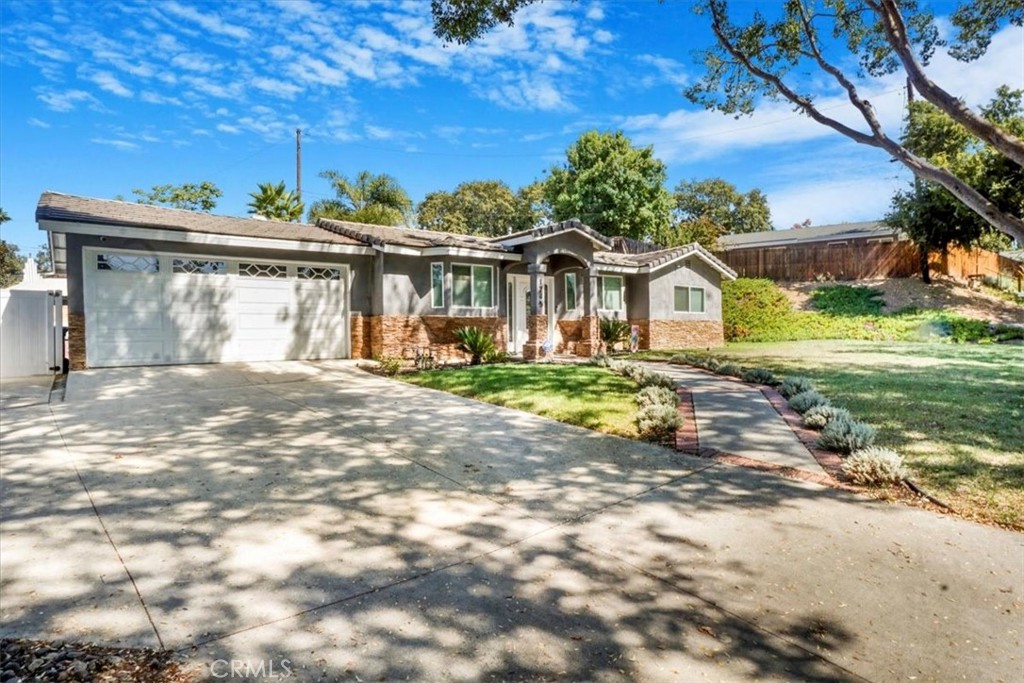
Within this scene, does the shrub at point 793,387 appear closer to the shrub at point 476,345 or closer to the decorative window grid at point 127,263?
the shrub at point 476,345

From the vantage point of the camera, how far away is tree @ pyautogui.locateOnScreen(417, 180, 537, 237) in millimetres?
39812

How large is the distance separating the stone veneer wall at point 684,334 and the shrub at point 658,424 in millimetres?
13551

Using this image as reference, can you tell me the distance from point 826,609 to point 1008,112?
3079 centimetres

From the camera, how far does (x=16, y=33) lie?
12219 millimetres

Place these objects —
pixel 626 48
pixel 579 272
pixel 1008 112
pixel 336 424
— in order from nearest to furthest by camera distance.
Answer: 1. pixel 336 424
2. pixel 626 48
3. pixel 579 272
4. pixel 1008 112

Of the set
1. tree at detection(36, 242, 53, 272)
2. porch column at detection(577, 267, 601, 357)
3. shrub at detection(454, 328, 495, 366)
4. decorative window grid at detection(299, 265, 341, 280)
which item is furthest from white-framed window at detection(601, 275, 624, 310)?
tree at detection(36, 242, 53, 272)

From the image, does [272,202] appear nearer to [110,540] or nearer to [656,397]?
[656,397]

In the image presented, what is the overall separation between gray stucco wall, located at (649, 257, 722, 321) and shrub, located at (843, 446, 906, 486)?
15.2 m

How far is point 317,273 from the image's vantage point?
572 inches

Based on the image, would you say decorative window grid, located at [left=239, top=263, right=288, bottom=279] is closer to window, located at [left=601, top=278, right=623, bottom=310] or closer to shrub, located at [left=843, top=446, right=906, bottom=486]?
window, located at [left=601, top=278, right=623, bottom=310]

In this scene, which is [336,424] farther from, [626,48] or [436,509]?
[626,48]

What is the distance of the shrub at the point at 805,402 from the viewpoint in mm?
8250

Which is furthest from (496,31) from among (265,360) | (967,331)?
(967,331)

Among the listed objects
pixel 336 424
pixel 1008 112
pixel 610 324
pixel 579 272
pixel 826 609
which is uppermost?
pixel 1008 112
